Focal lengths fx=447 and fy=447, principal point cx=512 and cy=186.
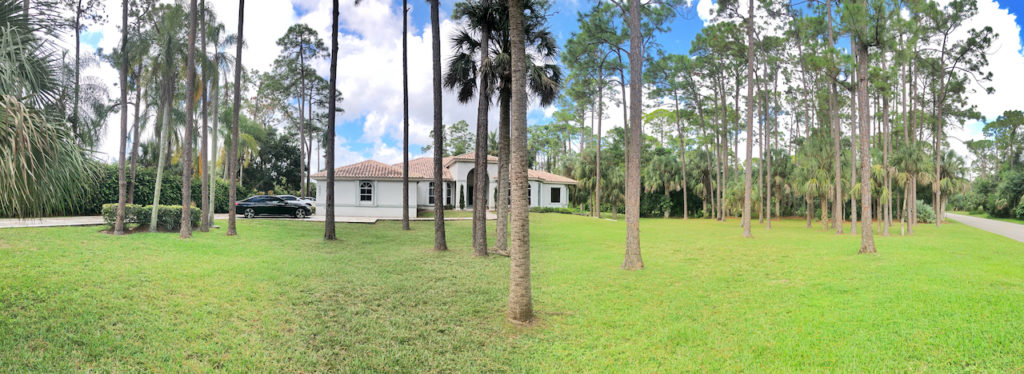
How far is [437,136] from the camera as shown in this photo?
522 inches

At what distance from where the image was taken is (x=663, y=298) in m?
7.46

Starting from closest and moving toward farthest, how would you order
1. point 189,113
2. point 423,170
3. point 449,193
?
point 189,113 < point 423,170 < point 449,193

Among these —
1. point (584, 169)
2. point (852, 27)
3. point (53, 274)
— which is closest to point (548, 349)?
point (53, 274)

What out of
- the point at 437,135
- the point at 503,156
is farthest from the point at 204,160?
the point at 503,156

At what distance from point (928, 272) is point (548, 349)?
A: 32.3 feet

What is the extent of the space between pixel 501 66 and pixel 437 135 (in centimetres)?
310

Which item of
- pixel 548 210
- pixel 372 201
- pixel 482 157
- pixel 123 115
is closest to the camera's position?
pixel 482 157

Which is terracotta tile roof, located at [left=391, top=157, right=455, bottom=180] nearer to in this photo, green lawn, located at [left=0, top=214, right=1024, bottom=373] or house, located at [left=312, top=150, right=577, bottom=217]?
house, located at [left=312, top=150, right=577, bottom=217]

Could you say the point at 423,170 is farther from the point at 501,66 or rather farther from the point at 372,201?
the point at 501,66

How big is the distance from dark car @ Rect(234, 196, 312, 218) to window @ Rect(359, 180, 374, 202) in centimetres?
364

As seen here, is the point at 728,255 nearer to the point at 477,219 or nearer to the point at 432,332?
the point at 477,219

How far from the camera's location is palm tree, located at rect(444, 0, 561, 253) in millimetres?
11719

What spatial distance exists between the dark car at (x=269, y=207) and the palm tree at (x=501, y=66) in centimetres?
1618

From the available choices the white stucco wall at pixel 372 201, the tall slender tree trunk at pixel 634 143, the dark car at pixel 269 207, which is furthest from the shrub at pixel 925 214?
the dark car at pixel 269 207
